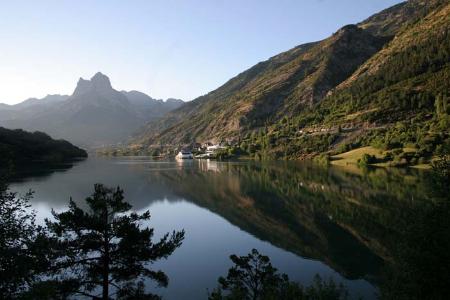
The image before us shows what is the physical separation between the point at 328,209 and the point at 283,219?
1216 cm

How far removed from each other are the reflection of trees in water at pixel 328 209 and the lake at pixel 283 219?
14cm

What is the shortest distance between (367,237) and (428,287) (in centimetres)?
3304

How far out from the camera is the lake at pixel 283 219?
128ft

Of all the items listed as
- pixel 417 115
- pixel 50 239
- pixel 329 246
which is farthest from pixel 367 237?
pixel 417 115

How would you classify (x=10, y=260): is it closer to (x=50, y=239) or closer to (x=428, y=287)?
(x=50, y=239)

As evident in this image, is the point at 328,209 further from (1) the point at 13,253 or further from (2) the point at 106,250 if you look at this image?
(1) the point at 13,253

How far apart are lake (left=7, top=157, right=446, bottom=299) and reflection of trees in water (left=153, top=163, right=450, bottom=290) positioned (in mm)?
140

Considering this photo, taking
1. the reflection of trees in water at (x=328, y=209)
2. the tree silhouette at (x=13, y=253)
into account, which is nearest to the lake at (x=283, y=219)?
the reflection of trees in water at (x=328, y=209)

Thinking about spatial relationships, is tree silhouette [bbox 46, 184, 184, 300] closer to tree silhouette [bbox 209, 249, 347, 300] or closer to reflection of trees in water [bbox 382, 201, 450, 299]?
tree silhouette [bbox 209, 249, 347, 300]

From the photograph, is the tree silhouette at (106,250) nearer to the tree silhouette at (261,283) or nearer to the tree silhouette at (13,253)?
the tree silhouette at (13,253)

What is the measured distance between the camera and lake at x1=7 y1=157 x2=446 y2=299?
128 ft

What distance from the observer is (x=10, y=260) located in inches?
695

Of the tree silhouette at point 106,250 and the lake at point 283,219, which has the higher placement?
the tree silhouette at point 106,250

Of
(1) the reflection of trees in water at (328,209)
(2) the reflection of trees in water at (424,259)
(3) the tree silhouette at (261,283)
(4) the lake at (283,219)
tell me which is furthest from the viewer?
(1) the reflection of trees in water at (328,209)
